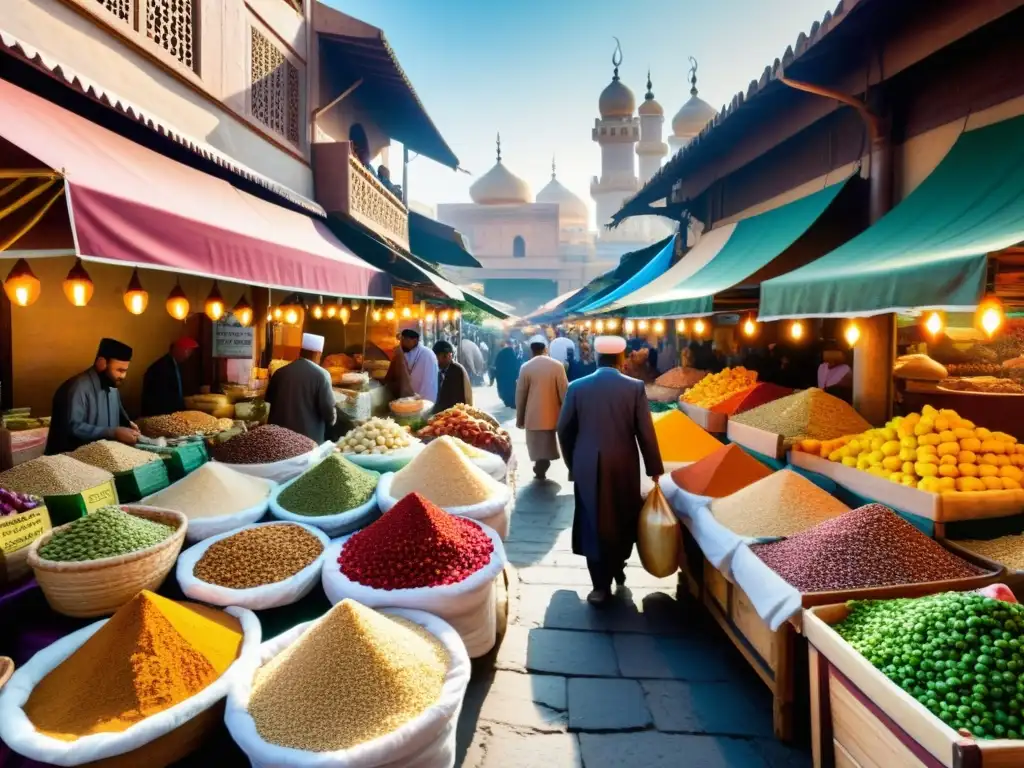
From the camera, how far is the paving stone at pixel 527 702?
9.35 ft

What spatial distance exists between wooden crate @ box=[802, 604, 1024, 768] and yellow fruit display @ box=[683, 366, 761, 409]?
164 inches

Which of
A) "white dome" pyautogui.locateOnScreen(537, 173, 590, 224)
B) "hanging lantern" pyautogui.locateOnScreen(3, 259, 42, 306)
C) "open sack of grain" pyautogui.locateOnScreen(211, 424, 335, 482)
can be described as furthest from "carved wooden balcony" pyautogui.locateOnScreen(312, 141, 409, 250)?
"white dome" pyautogui.locateOnScreen(537, 173, 590, 224)

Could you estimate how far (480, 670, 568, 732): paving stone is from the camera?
285 cm

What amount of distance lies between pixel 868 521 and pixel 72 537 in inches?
133

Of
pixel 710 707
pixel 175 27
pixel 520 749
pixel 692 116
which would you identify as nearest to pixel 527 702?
pixel 520 749

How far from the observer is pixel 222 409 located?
597 centimetres

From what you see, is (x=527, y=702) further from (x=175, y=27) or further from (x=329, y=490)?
(x=175, y=27)

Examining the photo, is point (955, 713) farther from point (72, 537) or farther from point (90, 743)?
point (72, 537)

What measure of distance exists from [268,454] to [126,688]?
2167 millimetres

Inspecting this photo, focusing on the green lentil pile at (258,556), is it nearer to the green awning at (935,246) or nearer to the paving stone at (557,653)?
the paving stone at (557,653)

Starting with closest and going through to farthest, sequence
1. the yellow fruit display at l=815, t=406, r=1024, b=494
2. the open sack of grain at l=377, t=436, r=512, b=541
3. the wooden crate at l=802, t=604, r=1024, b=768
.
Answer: the wooden crate at l=802, t=604, r=1024, b=768, the yellow fruit display at l=815, t=406, r=1024, b=494, the open sack of grain at l=377, t=436, r=512, b=541

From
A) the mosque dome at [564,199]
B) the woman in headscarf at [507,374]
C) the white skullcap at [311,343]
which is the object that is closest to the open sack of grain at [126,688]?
the white skullcap at [311,343]

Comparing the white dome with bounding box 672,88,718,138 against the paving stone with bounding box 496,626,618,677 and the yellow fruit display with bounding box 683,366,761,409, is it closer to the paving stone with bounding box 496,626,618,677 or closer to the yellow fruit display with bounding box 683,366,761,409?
the yellow fruit display with bounding box 683,366,761,409

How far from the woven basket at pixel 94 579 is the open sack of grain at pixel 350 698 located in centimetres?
62
